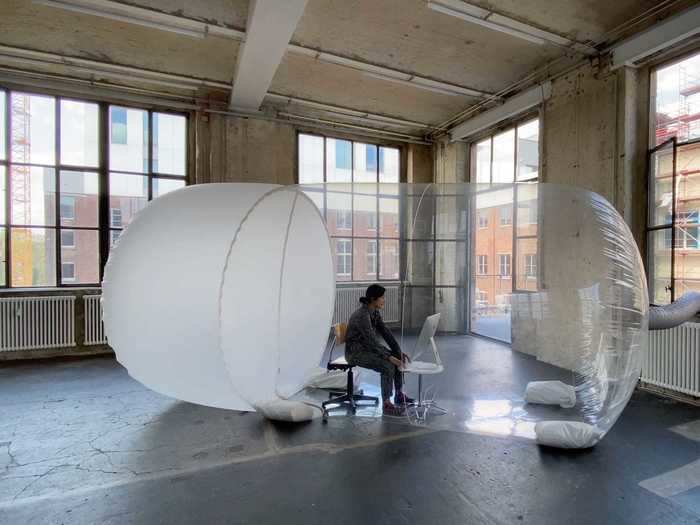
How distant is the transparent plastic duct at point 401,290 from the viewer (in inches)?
107

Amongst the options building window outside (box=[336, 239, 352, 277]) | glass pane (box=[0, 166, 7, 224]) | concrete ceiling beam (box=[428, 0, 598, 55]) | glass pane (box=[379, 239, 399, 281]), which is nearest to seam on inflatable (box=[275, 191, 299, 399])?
building window outside (box=[336, 239, 352, 277])

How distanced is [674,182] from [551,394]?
7.71ft

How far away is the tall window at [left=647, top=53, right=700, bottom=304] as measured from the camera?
356 centimetres

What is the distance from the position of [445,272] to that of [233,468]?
2242 mm

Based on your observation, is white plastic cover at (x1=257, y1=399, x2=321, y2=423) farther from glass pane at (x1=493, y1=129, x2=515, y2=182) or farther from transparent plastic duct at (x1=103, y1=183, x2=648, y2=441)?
glass pane at (x1=493, y1=129, x2=515, y2=182)

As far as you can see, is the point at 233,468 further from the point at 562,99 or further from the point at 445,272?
the point at 562,99

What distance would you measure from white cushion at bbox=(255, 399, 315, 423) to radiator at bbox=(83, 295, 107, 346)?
3.26 meters

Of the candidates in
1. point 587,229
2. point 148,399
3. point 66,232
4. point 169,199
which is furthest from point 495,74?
point 66,232

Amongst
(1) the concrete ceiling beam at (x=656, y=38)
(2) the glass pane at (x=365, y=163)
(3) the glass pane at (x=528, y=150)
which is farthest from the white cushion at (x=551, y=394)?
(2) the glass pane at (x=365, y=163)

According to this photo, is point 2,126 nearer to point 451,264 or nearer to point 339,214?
point 339,214

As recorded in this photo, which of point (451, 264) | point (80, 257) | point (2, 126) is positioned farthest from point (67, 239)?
point (451, 264)

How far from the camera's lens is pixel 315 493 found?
212 cm

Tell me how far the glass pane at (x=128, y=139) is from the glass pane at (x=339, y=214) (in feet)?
11.3

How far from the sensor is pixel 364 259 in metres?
3.49
